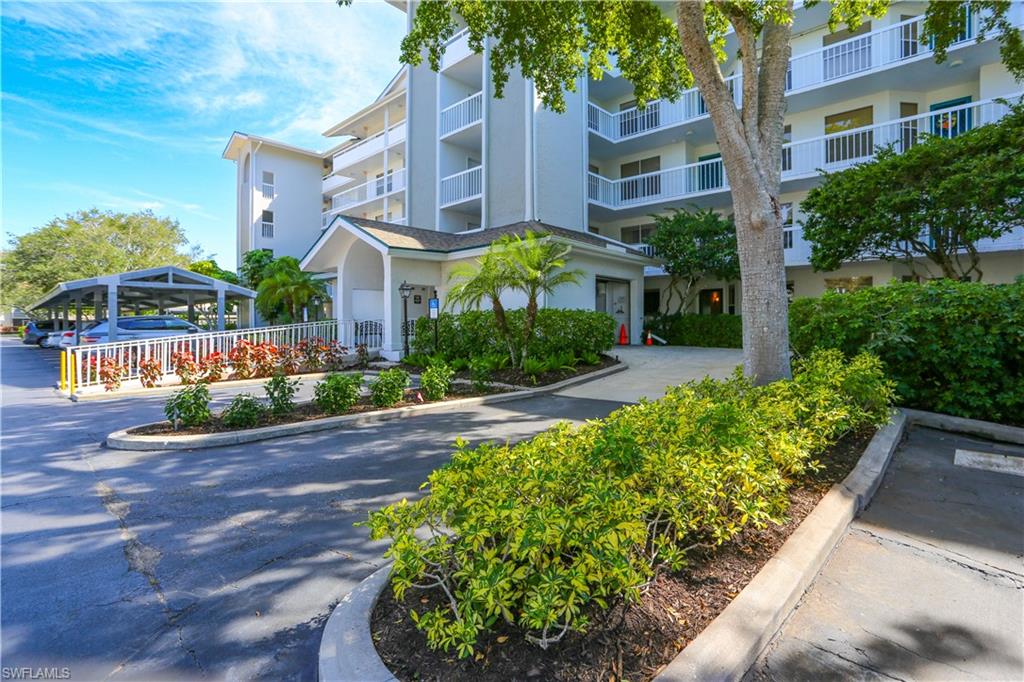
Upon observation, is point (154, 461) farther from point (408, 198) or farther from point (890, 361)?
point (408, 198)

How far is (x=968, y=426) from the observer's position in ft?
18.9

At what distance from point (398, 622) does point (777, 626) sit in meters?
1.93

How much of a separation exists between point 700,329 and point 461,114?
1311cm

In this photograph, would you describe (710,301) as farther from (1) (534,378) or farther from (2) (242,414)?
(2) (242,414)

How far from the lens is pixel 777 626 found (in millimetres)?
2287

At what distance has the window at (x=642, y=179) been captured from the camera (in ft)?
62.0

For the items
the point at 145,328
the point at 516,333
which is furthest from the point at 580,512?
the point at 145,328

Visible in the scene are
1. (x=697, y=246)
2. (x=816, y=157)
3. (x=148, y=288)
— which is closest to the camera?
(x=816, y=157)

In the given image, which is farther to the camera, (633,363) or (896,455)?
(633,363)

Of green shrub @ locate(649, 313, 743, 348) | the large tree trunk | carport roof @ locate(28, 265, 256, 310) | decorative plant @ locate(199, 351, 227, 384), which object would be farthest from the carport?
the large tree trunk

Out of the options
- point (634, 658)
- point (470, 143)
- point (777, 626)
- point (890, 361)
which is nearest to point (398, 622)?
point (634, 658)

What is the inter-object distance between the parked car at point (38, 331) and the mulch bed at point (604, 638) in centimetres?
3635

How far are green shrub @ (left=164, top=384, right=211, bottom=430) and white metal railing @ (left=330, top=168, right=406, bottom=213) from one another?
18439mm

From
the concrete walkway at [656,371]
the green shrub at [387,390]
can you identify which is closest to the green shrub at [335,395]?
the green shrub at [387,390]
